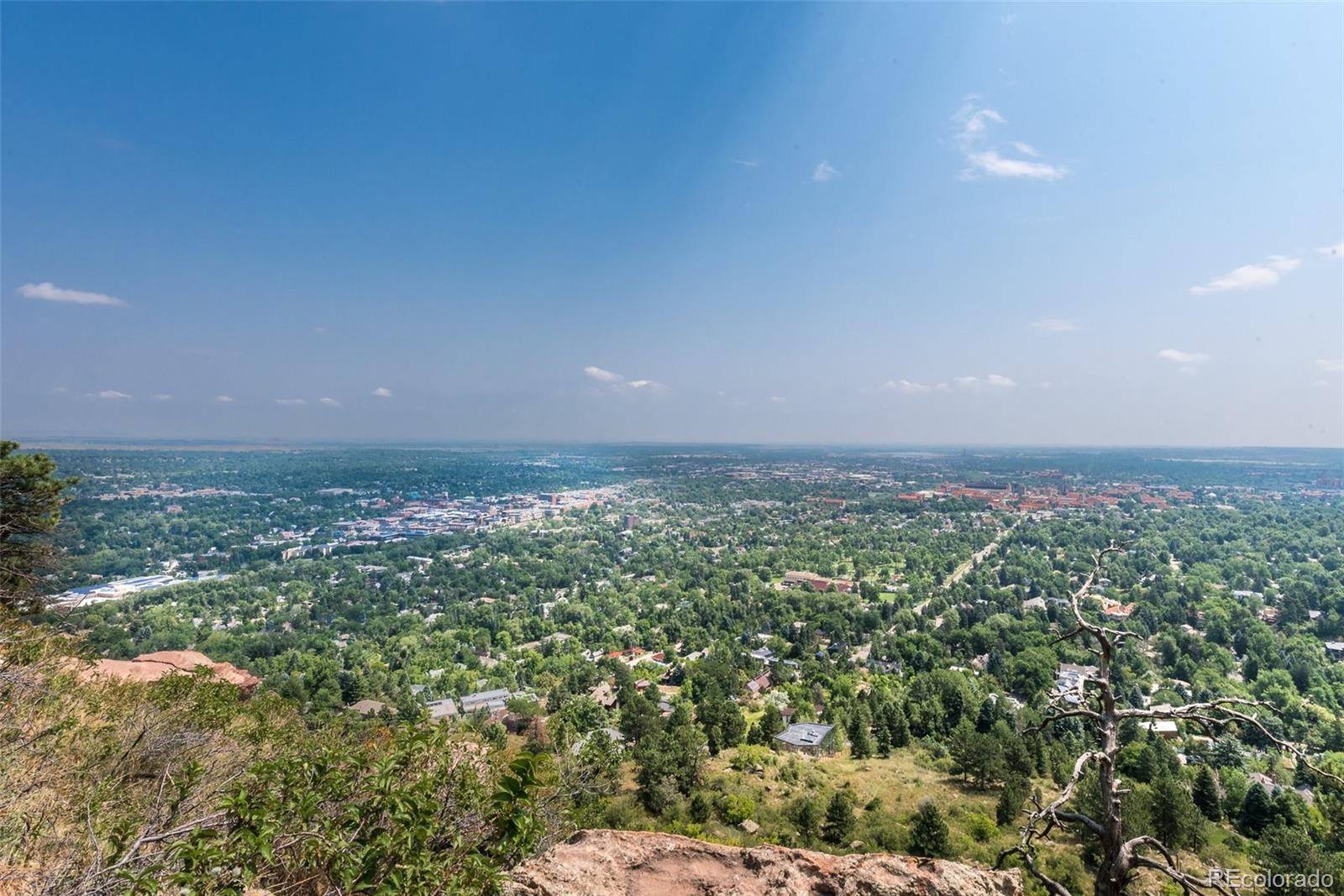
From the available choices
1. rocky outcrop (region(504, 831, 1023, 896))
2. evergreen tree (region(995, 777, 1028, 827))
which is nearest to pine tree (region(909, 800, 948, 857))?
evergreen tree (region(995, 777, 1028, 827))

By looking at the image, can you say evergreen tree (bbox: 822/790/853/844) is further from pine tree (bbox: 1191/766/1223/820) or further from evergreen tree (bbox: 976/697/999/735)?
evergreen tree (bbox: 976/697/999/735)

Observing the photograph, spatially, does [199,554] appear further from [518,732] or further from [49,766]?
[49,766]

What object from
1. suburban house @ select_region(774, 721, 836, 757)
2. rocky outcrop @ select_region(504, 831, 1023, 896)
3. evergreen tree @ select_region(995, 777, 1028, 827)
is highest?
rocky outcrop @ select_region(504, 831, 1023, 896)

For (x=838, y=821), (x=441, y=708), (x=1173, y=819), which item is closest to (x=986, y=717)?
(x=1173, y=819)

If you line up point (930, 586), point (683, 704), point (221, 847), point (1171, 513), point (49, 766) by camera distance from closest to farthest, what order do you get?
point (221, 847)
point (49, 766)
point (683, 704)
point (930, 586)
point (1171, 513)

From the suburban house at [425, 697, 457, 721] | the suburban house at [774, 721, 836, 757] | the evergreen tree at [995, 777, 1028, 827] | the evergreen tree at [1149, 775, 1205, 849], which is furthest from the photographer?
the suburban house at [425, 697, 457, 721]

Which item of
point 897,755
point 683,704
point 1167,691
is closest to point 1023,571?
point 1167,691
